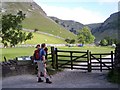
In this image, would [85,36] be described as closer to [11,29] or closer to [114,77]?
[11,29]

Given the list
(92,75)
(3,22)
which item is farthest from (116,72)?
(3,22)

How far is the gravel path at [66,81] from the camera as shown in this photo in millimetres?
16172

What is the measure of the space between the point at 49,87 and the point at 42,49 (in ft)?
7.16

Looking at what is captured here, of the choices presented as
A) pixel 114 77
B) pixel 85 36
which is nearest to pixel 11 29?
pixel 114 77

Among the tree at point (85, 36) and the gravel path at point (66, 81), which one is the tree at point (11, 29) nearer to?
the gravel path at point (66, 81)

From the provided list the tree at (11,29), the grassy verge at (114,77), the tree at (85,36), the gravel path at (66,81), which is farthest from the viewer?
the tree at (85,36)

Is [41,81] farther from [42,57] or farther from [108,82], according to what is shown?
[108,82]

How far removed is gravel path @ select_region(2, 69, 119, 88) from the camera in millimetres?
16172

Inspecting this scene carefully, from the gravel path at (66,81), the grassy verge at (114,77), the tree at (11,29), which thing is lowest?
the gravel path at (66,81)

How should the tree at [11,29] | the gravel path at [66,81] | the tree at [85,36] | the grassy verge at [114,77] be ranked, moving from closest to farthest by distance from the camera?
the gravel path at [66,81] → the grassy verge at [114,77] → the tree at [11,29] → the tree at [85,36]

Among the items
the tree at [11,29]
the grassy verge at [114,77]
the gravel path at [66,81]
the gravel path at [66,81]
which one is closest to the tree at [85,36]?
the tree at [11,29]

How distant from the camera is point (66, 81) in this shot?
18.3 meters

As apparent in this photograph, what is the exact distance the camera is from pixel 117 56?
19.5m

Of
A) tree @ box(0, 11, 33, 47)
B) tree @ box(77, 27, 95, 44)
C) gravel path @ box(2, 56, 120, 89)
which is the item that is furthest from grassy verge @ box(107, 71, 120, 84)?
tree @ box(77, 27, 95, 44)
